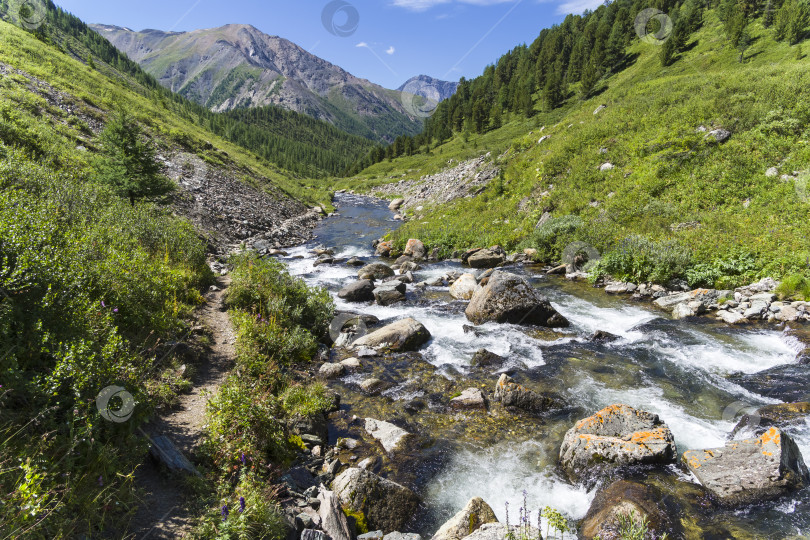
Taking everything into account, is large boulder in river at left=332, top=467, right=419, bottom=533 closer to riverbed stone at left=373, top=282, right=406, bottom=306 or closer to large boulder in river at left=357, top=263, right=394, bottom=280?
riverbed stone at left=373, top=282, right=406, bottom=306

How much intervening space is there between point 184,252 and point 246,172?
41200mm

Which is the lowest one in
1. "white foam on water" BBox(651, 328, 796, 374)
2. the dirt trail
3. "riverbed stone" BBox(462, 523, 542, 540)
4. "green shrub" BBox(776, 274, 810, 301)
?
"riverbed stone" BBox(462, 523, 542, 540)

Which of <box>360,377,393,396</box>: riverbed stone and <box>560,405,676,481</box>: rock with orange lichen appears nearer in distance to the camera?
<box>560,405,676,481</box>: rock with orange lichen

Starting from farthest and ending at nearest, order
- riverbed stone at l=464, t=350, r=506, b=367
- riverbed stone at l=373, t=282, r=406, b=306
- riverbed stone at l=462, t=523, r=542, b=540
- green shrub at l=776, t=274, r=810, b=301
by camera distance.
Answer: riverbed stone at l=373, t=282, r=406, b=306
green shrub at l=776, t=274, r=810, b=301
riverbed stone at l=464, t=350, r=506, b=367
riverbed stone at l=462, t=523, r=542, b=540

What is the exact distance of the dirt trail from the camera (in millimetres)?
5207

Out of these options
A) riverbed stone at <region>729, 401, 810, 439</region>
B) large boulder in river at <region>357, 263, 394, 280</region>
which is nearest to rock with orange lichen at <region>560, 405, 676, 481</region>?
riverbed stone at <region>729, 401, 810, 439</region>

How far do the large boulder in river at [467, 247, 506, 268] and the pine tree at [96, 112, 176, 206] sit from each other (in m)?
20.5

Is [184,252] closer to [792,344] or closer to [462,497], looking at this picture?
[462,497]

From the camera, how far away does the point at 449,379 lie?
12.0m

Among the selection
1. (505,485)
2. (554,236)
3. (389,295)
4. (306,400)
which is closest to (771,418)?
(505,485)

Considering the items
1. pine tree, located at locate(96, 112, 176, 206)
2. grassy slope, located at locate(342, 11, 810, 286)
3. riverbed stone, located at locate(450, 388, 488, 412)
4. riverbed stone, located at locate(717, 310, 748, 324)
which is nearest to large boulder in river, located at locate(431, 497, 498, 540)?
Result: riverbed stone, located at locate(450, 388, 488, 412)

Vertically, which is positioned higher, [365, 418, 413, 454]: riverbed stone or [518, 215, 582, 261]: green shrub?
[518, 215, 582, 261]: green shrub

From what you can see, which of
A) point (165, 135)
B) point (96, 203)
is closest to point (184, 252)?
point (96, 203)

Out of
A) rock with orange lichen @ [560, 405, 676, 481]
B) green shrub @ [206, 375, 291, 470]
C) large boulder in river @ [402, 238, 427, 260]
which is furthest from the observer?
large boulder in river @ [402, 238, 427, 260]
